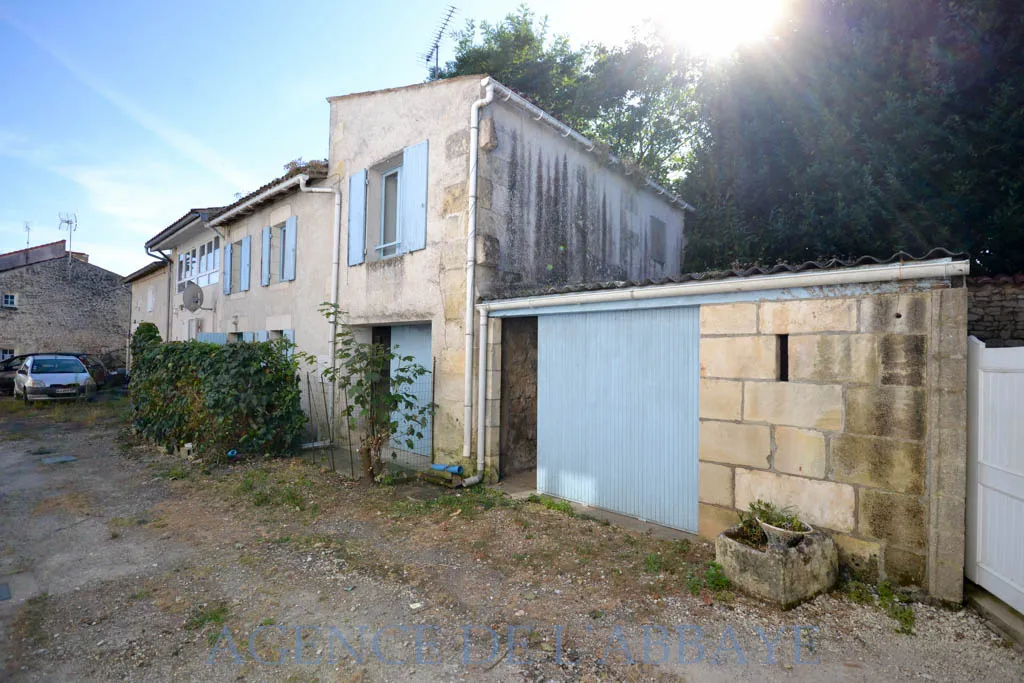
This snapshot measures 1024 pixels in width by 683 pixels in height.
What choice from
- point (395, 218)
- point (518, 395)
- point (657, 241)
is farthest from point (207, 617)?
point (657, 241)

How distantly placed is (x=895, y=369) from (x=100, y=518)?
7119 mm

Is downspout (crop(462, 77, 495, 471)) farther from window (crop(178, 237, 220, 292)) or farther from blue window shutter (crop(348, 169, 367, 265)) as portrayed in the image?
window (crop(178, 237, 220, 292))

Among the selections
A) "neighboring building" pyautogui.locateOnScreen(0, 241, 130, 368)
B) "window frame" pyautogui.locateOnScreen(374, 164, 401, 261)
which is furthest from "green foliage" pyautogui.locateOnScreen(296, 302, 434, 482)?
"neighboring building" pyautogui.locateOnScreen(0, 241, 130, 368)

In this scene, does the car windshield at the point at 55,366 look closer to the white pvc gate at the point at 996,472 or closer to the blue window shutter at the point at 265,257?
the blue window shutter at the point at 265,257

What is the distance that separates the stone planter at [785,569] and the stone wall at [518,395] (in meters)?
3.43

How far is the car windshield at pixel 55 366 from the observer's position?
14344 mm

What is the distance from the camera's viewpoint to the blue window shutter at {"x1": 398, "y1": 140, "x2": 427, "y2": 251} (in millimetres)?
7293

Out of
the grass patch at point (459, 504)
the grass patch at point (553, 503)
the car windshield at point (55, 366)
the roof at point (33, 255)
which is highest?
the roof at point (33, 255)

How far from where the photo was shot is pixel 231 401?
7.65m

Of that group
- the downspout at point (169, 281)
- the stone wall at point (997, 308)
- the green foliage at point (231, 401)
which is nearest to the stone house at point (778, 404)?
the green foliage at point (231, 401)

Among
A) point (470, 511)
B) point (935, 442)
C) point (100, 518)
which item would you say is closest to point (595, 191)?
point (470, 511)

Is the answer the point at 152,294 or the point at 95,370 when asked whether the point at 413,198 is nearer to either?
the point at 95,370

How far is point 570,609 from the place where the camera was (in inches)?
138

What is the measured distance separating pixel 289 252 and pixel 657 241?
719 centimetres
